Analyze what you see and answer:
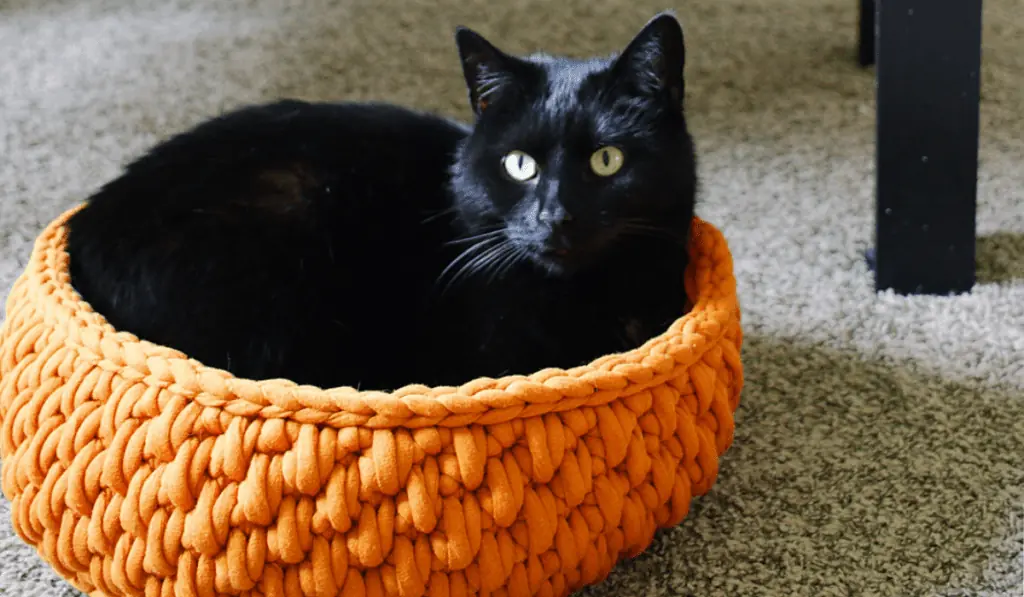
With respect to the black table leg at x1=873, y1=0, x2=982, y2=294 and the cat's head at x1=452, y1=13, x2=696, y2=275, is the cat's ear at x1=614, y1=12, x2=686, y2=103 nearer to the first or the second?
the cat's head at x1=452, y1=13, x2=696, y2=275

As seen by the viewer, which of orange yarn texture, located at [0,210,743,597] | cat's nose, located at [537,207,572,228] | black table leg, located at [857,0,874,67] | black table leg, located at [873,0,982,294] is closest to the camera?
orange yarn texture, located at [0,210,743,597]

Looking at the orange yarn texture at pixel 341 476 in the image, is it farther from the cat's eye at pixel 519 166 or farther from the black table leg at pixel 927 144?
the black table leg at pixel 927 144

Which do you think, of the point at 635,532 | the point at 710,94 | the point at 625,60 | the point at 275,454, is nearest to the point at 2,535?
the point at 275,454

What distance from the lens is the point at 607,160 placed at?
886 millimetres

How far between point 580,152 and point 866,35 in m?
1.06

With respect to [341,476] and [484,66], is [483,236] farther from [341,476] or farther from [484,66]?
[341,476]

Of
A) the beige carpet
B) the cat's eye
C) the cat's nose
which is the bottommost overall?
the beige carpet

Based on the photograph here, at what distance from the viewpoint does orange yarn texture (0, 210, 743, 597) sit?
2.33ft

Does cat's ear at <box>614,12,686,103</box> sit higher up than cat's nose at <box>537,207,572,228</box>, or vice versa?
cat's ear at <box>614,12,686,103</box>

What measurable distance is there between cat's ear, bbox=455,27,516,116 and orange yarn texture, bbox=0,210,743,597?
291 millimetres

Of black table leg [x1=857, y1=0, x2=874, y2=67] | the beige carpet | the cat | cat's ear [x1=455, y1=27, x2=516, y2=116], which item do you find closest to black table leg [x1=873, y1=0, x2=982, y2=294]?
the beige carpet

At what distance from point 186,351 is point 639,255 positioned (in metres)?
0.42

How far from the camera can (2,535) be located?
90cm

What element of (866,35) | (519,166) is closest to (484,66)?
(519,166)
